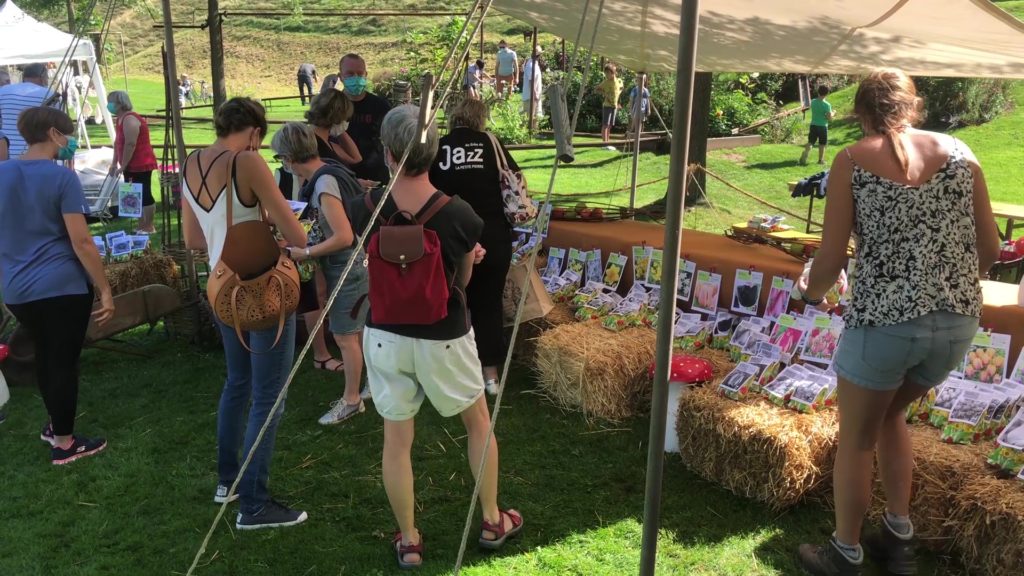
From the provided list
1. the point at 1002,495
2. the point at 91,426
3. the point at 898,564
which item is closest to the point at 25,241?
the point at 91,426

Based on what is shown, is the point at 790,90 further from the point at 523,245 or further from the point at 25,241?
the point at 25,241

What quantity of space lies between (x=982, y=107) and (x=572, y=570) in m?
15.2

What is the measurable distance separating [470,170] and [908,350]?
2.18m

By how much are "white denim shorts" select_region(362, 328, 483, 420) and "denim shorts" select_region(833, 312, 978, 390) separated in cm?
126

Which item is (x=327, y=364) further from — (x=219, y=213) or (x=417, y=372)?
(x=417, y=372)

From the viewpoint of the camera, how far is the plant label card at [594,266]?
5.20m

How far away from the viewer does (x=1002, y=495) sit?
2.80 m

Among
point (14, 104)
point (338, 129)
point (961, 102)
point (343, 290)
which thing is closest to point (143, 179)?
point (14, 104)

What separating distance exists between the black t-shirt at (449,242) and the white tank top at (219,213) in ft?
1.38

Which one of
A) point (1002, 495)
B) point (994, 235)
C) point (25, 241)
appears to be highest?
Answer: point (994, 235)

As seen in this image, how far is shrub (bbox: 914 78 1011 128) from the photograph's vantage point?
14781 millimetres

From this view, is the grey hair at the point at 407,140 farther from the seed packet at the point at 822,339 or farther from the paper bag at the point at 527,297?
the seed packet at the point at 822,339

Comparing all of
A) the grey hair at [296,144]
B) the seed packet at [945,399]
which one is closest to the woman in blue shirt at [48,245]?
the grey hair at [296,144]

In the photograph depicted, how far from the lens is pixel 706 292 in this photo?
456cm
